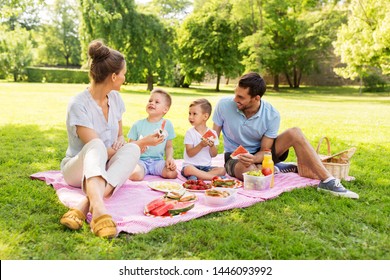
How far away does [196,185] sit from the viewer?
3797mm

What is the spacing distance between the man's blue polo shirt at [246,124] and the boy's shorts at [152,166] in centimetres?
74

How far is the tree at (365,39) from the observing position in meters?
19.3

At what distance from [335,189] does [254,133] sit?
0.97 m

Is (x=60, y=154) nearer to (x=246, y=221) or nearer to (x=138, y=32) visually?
(x=246, y=221)

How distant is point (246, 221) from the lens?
305cm

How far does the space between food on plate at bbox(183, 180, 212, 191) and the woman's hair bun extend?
139 centimetres

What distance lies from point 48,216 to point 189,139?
1730mm

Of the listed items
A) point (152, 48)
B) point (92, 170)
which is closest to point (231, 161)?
point (92, 170)

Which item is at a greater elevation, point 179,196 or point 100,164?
point 100,164

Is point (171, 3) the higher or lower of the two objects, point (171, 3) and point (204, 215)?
the higher

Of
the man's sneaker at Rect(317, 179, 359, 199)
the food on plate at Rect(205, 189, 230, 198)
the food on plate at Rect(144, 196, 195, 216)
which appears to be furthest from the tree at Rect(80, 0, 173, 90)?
the food on plate at Rect(144, 196, 195, 216)

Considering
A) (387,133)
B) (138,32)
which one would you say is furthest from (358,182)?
(138,32)

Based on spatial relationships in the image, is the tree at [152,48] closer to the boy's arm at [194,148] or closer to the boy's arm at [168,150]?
the boy's arm at [168,150]

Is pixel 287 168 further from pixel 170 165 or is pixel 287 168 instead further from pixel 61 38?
pixel 61 38
